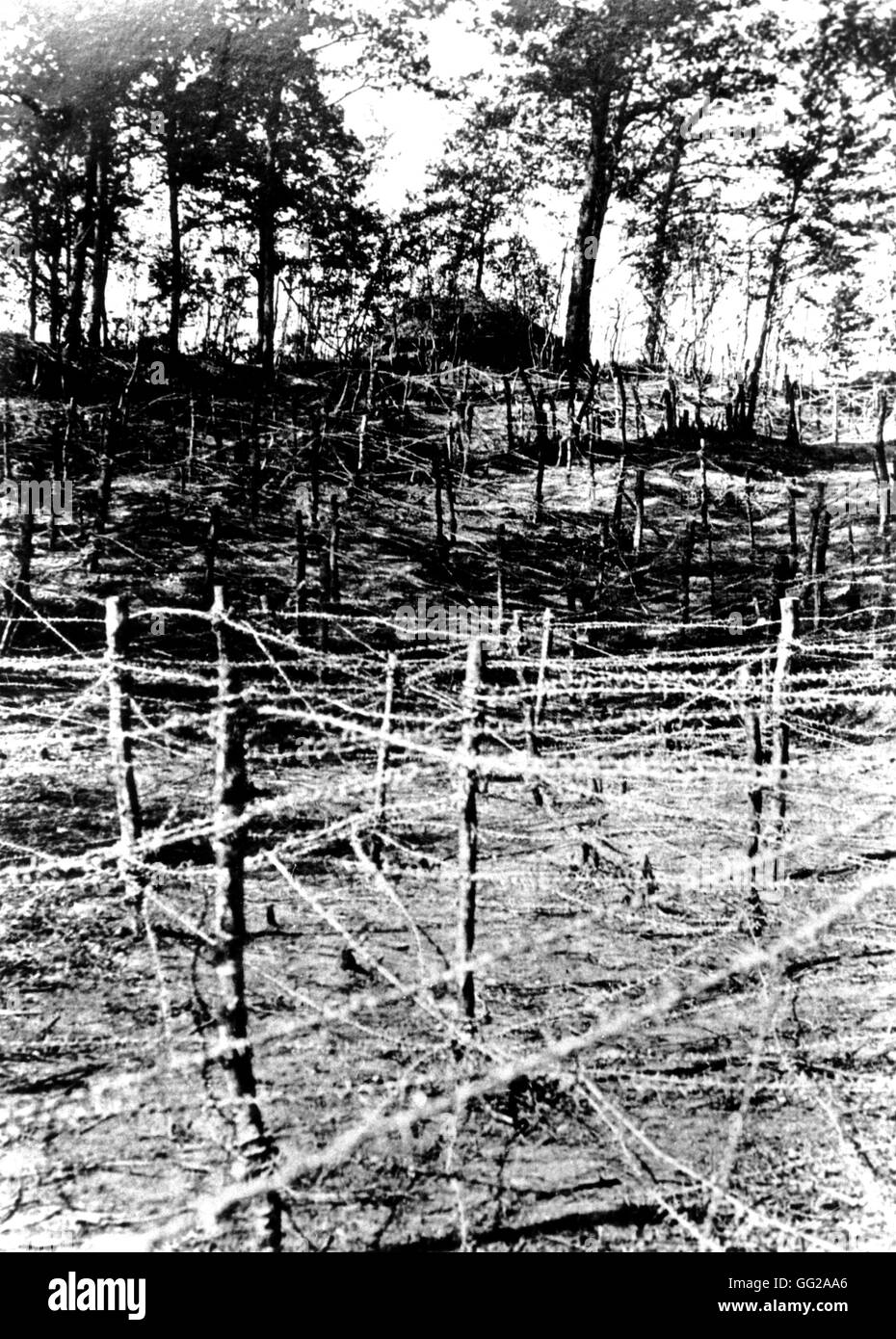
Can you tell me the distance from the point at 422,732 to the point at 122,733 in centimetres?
198

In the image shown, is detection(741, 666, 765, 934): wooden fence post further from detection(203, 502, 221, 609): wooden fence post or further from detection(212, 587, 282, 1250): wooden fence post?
detection(203, 502, 221, 609): wooden fence post

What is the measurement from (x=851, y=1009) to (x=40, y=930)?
5275mm

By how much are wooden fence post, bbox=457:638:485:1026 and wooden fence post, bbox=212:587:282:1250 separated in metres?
1.30

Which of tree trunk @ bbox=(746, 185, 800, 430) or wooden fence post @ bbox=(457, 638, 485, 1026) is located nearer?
wooden fence post @ bbox=(457, 638, 485, 1026)

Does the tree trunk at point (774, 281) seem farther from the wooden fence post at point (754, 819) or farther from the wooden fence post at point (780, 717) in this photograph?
the wooden fence post at point (754, 819)

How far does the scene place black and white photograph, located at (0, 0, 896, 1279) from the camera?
3.54m

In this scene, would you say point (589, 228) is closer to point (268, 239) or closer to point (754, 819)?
point (268, 239)

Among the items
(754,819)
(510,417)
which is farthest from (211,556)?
(754,819)

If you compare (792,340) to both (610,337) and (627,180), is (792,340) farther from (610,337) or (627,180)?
(627,180)

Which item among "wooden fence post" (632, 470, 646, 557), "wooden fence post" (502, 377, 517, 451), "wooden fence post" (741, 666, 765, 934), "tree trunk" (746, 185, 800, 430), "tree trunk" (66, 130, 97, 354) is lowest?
"wooden fence post" (741, 666, 765, 934)

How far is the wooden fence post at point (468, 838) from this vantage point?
4.02 metres

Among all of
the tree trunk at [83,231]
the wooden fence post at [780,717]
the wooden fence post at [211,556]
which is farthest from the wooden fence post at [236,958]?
the tree trunk at [83,231]

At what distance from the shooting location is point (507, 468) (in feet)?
62.5

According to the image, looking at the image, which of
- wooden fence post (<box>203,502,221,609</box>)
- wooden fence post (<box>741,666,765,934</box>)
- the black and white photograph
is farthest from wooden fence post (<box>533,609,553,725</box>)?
wooden fence post (<box>203,502,221,609</box>)
